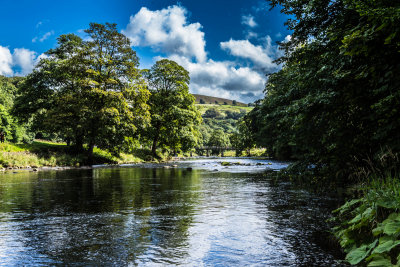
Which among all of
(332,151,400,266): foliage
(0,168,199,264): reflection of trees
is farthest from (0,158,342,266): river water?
(332,151,400,266): foliage

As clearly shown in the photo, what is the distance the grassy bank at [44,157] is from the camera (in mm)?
29984

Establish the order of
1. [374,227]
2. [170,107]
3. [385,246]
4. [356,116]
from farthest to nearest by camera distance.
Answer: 1. [170,107]
2. [356,116]
3. [374,227]
4. [385,246]

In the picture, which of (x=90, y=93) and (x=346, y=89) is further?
(x=90, y=93)

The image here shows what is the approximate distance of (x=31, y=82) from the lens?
38812mm

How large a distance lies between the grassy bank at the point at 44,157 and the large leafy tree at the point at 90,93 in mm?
2262

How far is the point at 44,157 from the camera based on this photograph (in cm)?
3356

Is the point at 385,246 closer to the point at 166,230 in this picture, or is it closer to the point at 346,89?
the point at 346,89

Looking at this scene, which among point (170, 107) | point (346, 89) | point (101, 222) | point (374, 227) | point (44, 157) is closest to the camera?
point (374, 227)

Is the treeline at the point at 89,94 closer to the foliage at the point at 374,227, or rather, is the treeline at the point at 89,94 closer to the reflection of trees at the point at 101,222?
the reflection of trees at the point at 101,222

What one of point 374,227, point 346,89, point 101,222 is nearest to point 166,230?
point 101,222

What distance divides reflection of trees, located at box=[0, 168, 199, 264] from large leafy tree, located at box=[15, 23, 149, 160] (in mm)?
21195

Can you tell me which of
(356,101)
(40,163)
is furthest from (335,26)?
(40,163)

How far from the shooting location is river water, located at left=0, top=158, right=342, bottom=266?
19.0ft

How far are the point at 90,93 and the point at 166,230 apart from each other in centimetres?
3138
